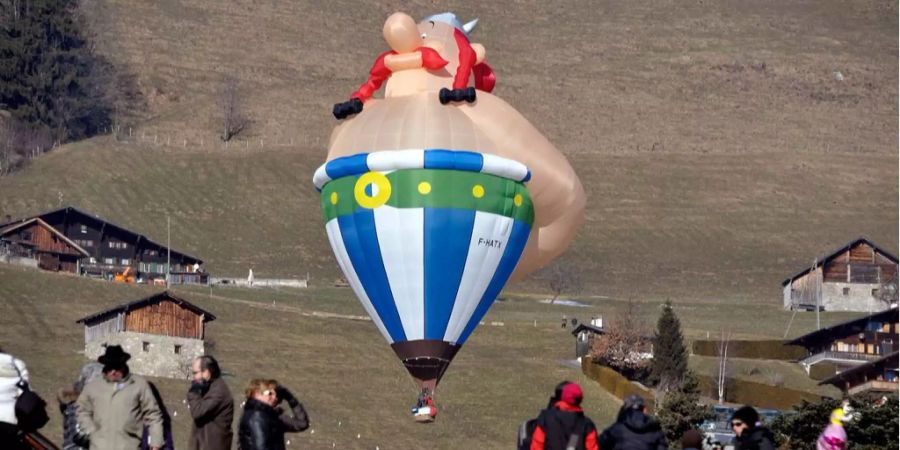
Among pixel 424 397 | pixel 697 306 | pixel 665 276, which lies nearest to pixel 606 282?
pixel 665 276

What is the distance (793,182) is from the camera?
119500mm

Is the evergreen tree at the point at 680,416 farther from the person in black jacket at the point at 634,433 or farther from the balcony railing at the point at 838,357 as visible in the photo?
the balcony railing at the point at 838,357

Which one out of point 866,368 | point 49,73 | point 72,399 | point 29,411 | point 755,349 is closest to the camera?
point 29,411

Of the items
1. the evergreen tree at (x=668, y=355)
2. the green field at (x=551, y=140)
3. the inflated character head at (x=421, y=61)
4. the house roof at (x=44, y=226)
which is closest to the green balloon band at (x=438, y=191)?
the inflated character head at (x=421, y=61)

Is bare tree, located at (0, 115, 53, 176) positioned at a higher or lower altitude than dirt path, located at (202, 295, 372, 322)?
higher

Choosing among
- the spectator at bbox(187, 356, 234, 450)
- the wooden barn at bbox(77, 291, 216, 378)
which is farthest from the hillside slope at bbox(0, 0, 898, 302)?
the spectator at bbox(187, 356, 234, 450)

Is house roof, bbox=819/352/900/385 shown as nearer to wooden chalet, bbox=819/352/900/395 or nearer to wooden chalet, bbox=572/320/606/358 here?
wooden chalet, bbox=819/352/900/395

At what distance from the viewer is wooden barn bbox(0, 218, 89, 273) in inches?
3354

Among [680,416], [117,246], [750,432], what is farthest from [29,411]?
[117,246]

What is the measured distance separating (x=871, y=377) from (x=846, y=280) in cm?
3189

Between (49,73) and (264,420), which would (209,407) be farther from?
(49,73)

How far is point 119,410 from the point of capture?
1487 centimetres

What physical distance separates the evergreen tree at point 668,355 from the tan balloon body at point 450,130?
34.1 meters

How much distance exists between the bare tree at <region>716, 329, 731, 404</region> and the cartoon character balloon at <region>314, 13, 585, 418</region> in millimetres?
32878
